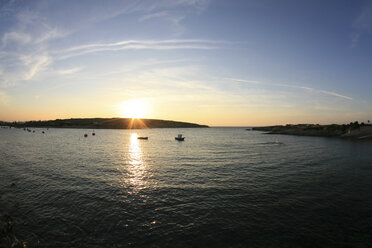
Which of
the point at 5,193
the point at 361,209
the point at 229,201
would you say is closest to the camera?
the point at 361,209

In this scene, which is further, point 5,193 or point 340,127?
point 340,127

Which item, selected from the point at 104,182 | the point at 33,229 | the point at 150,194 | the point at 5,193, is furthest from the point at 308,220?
the point at 5,193

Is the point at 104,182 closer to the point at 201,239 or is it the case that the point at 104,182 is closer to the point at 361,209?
the point at 201,239

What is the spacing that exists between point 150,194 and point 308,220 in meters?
14.3

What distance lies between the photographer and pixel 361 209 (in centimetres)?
1627

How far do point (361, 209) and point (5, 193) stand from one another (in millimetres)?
34288

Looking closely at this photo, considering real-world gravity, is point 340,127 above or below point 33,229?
above

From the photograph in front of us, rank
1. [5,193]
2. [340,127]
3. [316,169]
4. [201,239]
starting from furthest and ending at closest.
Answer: [340,127] < [316,169] < [5,193] < [201,239]

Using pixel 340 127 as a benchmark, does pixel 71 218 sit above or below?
below

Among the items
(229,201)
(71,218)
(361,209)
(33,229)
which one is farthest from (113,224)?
(361,209)

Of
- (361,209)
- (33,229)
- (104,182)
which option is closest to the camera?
(33,229)

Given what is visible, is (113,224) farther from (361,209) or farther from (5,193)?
(361,209)

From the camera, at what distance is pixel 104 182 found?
79.7 feet

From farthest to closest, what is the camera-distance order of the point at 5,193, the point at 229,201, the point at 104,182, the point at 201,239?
the point at 104,182 → the point at 5,193 → the point at 229,201 → the point at 201,239
